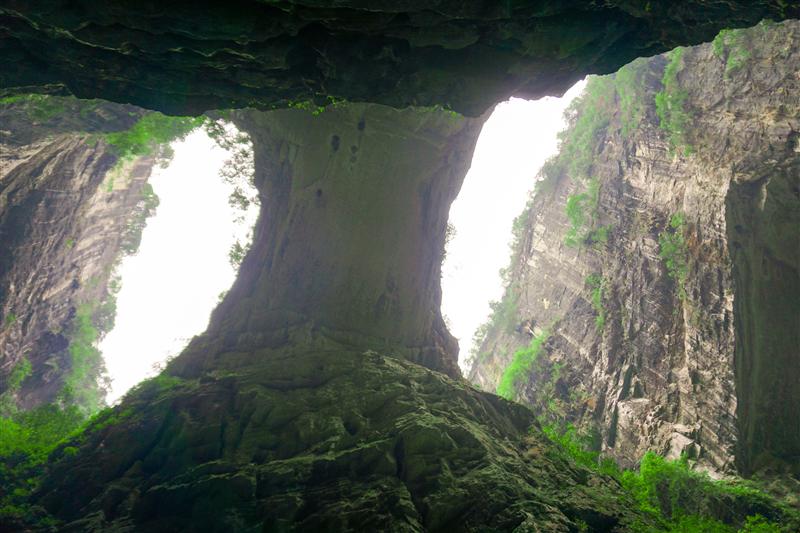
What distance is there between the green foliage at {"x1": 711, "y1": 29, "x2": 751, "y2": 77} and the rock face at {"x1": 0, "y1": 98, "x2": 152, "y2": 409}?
2355cm

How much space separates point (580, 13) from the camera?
23.4 feet

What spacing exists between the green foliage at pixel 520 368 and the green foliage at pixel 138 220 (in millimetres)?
30138

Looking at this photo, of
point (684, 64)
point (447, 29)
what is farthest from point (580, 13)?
point (684, 64)

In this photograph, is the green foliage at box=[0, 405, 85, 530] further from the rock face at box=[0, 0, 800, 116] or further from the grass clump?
the grass clump

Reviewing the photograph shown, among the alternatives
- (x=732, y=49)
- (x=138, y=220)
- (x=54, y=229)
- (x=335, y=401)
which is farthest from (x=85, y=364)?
(x=732, y=49)

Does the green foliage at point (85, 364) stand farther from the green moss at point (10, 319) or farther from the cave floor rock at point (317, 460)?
the cave floor rock at point (317, 460)

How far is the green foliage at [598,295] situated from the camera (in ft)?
75.1

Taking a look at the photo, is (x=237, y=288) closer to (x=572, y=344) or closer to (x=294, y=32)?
(x=294, y=32)

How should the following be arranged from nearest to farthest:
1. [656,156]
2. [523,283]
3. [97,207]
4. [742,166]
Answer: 1. [742,166]
2. [656,156]
3. [97,207]
4. [523,283]

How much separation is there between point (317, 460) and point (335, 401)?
1893 mm

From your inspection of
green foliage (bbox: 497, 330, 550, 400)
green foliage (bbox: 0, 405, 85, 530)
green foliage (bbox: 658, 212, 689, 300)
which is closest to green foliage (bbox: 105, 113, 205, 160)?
green foliage (bbox: 0, 405, 85, 530)

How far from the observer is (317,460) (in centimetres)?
838

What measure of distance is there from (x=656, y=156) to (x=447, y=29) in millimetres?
20314

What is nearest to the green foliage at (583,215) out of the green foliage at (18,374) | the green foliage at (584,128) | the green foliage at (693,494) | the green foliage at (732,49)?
the green foliage at (584,128)
